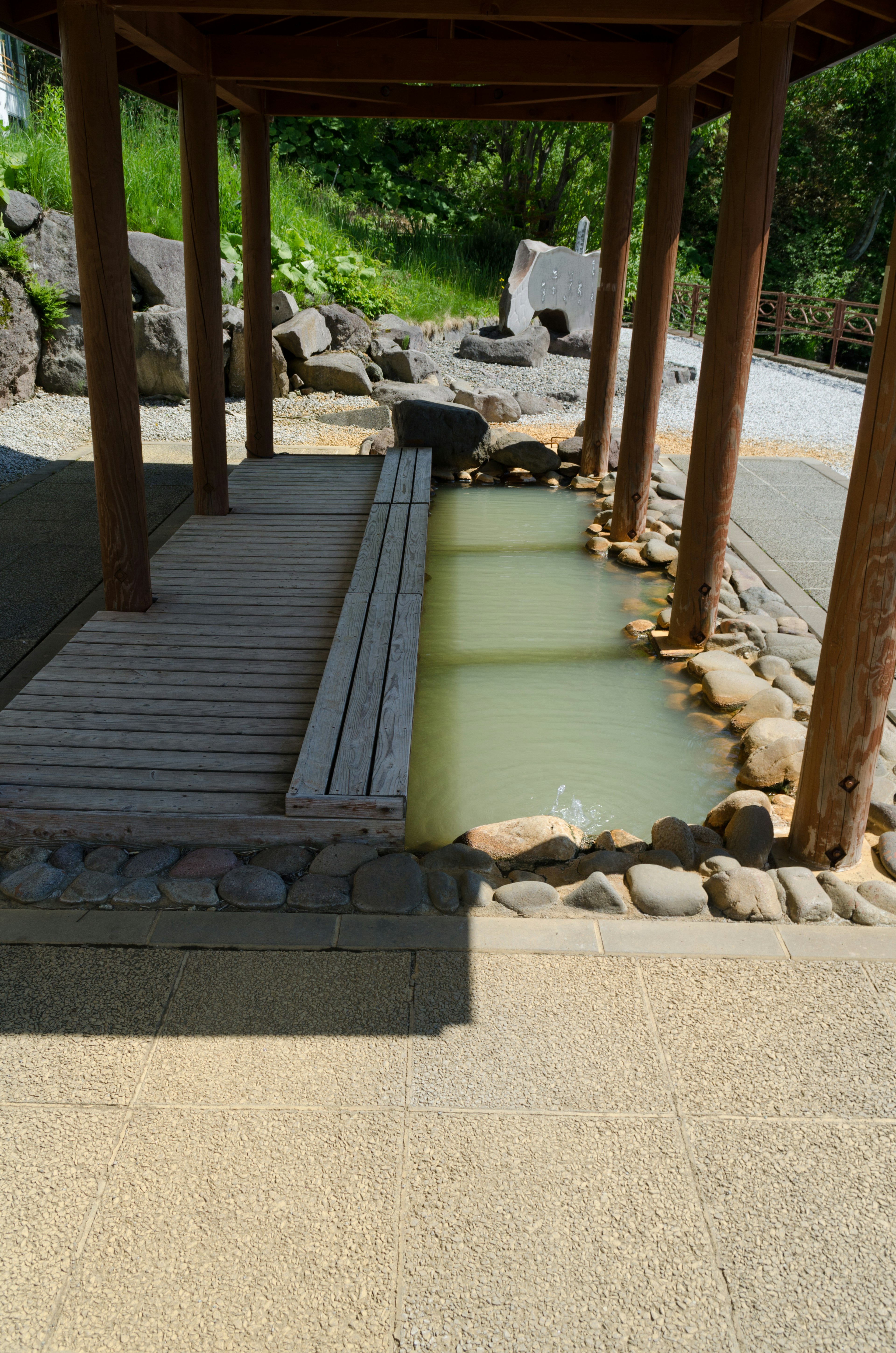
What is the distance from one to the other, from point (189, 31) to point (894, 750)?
196 inches

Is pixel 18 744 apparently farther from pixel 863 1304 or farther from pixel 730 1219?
pixel 863 1304

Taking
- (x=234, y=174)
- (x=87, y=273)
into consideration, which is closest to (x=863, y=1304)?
(x=87, y=273)

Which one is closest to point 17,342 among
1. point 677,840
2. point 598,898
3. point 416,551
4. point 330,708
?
point 416,551

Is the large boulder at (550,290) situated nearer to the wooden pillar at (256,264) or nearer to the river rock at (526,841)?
the wooden pillar at (256,264)

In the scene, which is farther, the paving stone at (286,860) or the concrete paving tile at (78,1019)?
the paving stone at (286,860)

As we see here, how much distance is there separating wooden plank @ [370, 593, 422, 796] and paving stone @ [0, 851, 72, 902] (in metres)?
0.97

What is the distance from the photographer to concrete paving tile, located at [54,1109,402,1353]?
5.77ft

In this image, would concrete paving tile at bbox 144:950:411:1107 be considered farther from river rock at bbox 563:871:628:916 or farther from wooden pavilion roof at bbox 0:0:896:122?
wooden pavilion roof at bbox 0:0:896:122

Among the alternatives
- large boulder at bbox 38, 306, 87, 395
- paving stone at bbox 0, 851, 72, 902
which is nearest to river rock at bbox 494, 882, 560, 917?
paving stone at bbox 0, 851, 72, 902

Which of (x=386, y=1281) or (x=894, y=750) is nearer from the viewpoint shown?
(x=386, y=1281)

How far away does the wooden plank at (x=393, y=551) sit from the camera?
16.3 ft

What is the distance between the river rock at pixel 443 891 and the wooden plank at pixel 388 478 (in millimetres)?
3910

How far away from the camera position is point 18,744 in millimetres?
3461

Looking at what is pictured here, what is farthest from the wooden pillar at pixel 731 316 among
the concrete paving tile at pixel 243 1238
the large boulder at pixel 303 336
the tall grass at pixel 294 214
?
the large boulder at pixel 303 336
